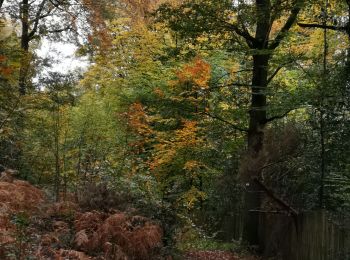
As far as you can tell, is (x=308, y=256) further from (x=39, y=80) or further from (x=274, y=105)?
(x=39, y=80)

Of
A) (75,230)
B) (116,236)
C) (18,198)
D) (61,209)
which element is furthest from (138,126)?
(116,236)

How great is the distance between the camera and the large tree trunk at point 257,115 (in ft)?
36.2

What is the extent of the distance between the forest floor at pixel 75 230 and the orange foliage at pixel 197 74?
6576 mm

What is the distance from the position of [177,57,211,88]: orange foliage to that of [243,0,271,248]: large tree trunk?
7.29ft

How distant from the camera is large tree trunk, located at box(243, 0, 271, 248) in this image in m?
11.0

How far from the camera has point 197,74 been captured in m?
14.1

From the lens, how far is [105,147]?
13.3 m

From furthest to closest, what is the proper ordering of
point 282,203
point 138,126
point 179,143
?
point 138,126 < point 179,143 < point 282,203

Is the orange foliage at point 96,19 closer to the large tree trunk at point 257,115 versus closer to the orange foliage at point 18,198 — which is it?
the large tree trunk at point 257,115

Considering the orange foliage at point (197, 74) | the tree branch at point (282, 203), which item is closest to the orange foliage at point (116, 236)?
the tree branch at point (282, 203)

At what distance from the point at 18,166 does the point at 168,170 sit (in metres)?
4.66

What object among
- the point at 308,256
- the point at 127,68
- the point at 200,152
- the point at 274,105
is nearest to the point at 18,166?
the point at 200,152

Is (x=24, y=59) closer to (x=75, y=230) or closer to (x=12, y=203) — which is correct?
(x=12, y=203)

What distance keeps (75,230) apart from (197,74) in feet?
25.6
